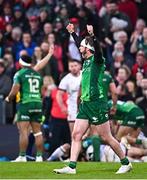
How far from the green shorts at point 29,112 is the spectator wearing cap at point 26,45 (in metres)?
5.52

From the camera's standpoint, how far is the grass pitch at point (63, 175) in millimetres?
14062

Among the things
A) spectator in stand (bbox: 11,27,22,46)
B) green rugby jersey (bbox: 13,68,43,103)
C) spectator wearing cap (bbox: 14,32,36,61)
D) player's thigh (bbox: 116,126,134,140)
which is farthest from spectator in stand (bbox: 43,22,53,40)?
player's thigh (bbox: 116,126,134,140)

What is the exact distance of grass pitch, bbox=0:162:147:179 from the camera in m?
14.1

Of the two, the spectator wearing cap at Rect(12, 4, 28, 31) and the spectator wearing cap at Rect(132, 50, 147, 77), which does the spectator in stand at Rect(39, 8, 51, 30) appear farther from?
the spectator wearing cap at Rect(132, 50, 147, 77)

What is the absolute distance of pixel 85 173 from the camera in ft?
48.2

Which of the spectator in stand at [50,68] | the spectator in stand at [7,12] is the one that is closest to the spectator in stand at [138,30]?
the spectator in stand at [50,68]

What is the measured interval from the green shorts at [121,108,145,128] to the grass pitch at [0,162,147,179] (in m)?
2.74

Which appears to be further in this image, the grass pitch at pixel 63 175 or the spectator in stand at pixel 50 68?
the spectator in stand at pixel 50 68

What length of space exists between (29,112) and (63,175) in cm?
455

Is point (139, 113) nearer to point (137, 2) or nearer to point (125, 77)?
point (125, 77)

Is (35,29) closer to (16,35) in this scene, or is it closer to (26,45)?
(16,35)

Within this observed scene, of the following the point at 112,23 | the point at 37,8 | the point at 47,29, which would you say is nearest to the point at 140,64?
the point at 112,23

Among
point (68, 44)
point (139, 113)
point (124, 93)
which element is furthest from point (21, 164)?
point (68, 44)

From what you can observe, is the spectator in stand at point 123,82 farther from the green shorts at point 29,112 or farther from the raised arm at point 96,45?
the raised arm at point 96,45
